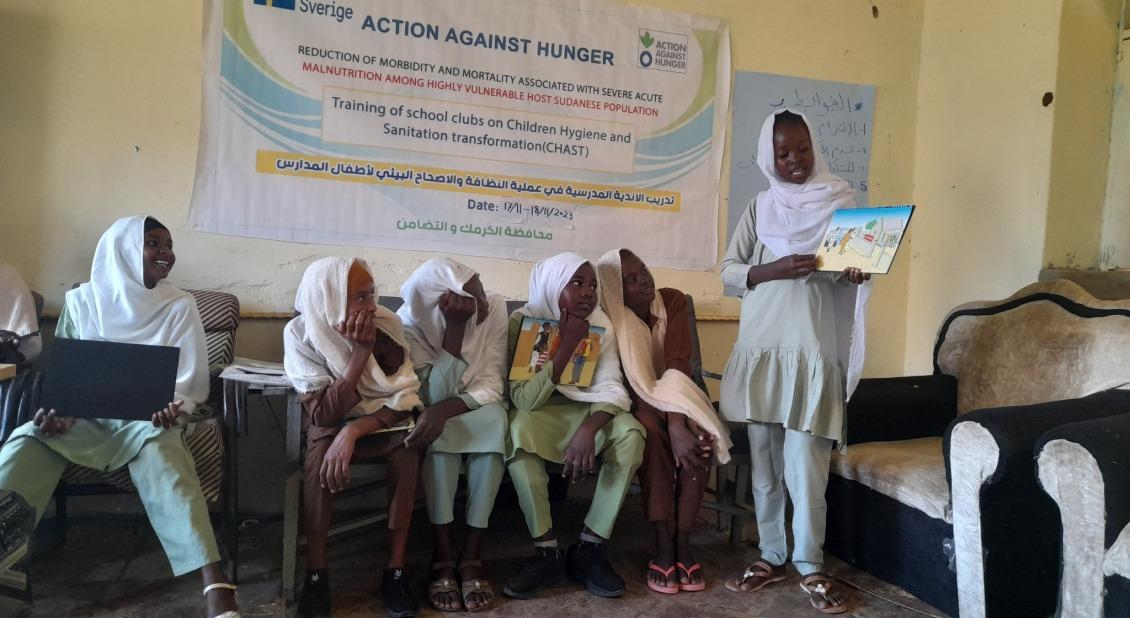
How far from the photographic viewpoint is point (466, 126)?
3.47 metres

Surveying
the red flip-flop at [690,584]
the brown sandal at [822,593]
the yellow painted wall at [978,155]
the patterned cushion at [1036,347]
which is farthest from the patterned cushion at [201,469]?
the yellow painted wall at [978,155]

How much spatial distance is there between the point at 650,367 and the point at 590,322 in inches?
12.0

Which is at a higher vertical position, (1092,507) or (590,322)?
(590,322)

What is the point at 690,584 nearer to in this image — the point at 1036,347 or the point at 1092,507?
the point at 1092,507

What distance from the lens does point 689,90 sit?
3799 mm

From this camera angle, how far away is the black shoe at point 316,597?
2.32m

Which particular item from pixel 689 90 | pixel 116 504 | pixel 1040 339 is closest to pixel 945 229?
pixel 1040 339

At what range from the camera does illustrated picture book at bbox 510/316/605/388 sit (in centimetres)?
278

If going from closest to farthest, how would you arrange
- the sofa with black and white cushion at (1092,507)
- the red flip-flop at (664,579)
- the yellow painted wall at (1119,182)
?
the sofa with black and white cushion at (1092,507) → the red flip-flop at (664,579) → the yellow painted wall at (1119,182)

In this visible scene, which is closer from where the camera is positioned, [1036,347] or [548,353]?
[548,353]

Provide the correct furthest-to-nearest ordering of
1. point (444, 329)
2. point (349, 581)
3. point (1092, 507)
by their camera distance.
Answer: point (444, 329)
point (349, 581)
point (1092, 507)

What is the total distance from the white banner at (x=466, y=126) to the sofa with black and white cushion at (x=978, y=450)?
1236 millimetres

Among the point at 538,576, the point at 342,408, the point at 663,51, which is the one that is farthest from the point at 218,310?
the point at 663,51

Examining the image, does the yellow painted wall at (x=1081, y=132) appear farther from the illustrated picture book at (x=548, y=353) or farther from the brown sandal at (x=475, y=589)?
the brown sandal at (x=475, y=589)
